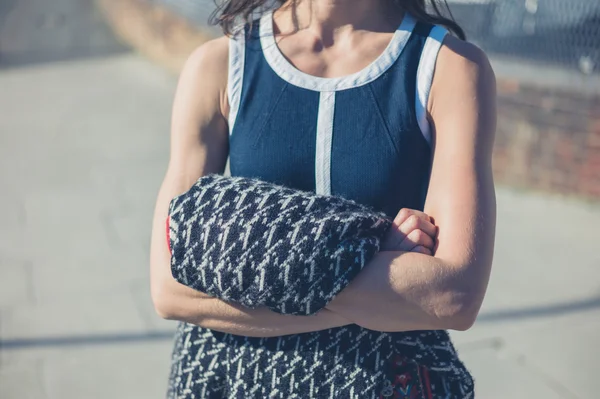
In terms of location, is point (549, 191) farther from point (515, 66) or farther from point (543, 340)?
point (543, 340)

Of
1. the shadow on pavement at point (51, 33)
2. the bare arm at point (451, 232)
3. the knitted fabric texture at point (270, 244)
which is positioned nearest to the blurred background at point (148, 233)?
the bare arm at point (451, 232)

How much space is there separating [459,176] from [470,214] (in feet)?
0.26

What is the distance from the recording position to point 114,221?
4.74 meters

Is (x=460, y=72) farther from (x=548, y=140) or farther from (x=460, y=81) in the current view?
(x=548, y=140)

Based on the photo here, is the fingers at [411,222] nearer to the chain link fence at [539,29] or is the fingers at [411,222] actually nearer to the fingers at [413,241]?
the fingers at [413,241]

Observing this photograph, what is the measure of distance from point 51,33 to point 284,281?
12.8 m

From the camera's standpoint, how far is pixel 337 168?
1374mm

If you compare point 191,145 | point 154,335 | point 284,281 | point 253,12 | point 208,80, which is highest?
point 253,12

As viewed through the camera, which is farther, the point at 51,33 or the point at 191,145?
the point at 51,33

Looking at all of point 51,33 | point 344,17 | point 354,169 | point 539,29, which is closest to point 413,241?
point 354,169

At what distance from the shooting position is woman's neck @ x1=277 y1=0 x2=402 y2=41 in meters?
1.48

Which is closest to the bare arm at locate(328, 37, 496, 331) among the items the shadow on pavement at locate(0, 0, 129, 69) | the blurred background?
the blurred background

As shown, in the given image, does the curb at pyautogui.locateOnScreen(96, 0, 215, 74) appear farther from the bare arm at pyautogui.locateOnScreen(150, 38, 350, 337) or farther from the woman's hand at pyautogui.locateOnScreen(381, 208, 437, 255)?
the woman's hand at pyautogui.locateOnScreen(381, 208, 437, 255)

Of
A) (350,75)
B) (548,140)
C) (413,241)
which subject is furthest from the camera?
(548,140)
